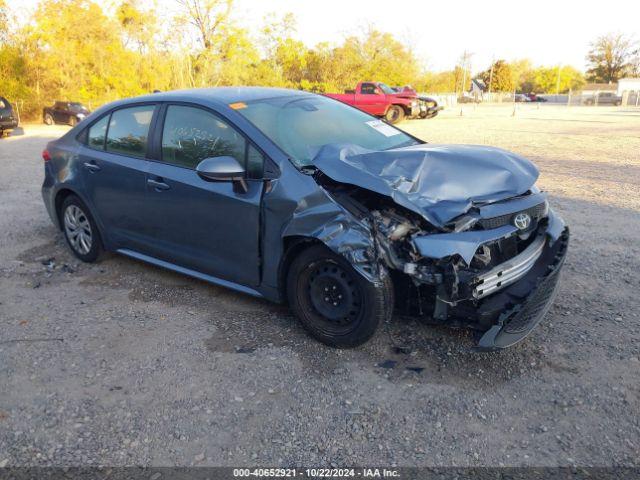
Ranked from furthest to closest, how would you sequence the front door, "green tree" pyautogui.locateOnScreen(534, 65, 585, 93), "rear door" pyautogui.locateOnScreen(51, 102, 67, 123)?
"green tree" pyautogui.locateOnScreen(534, 65, 585, 93), "rear door" pyautogui.locateOnScreen(51, 102, 67, 123), the front door

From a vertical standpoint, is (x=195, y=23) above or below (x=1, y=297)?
above

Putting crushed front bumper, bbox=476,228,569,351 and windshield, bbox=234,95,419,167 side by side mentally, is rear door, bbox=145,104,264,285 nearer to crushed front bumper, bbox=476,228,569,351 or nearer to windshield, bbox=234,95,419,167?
windshield, bbox=234,95,419,167

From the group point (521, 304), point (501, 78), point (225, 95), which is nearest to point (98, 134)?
point (225, 95)

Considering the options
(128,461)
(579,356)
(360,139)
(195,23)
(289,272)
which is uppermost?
(195,23)

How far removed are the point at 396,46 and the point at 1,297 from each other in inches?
1677

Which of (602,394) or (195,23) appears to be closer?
(602,394)

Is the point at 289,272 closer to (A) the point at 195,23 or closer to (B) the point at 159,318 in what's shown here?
(B) the point at 159,318

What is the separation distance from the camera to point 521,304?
9.97 ft

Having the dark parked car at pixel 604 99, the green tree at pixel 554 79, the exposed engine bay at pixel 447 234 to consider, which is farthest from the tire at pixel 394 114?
the green tree at pixel 554 79

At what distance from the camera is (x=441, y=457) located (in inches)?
95.8

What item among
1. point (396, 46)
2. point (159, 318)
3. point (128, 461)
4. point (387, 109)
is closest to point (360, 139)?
point (159, 318)

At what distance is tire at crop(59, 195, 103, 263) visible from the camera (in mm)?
4918

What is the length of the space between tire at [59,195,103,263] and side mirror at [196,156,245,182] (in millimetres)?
2035

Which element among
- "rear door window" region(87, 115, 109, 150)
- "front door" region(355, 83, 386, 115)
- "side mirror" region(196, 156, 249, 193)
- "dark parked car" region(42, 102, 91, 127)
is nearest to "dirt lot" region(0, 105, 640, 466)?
"side mirror" region(196, 156, 249, 193)
